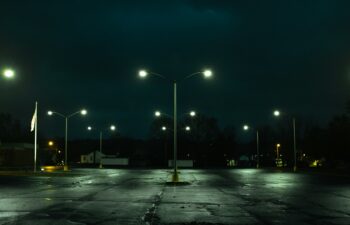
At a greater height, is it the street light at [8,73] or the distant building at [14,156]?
the street light at [8,73]

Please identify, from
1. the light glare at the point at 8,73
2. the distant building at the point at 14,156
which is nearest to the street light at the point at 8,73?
the light glare at the point at 8,73

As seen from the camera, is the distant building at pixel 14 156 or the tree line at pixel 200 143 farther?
the tree line at pixel 200 143

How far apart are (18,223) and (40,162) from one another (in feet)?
254

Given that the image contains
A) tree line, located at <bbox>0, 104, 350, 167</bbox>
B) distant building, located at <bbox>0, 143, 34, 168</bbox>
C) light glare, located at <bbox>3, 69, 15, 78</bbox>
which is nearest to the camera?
light glare, located at <bbox>3, 69, 15, 78</bbox>

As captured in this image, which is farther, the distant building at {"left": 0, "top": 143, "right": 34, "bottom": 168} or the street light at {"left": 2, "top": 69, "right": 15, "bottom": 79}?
the distant building at {"left": 0, "top": 143, "right": 34, "bottom": 168}

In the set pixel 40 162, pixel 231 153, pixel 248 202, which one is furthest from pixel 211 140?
pixel 248 202

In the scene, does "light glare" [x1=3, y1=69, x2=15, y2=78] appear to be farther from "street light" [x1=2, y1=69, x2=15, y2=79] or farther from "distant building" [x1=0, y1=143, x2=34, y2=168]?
"distant building" [x1=0, y1=143, x2=34, y2=168]

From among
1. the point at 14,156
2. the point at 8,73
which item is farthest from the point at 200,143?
the point at 8,73

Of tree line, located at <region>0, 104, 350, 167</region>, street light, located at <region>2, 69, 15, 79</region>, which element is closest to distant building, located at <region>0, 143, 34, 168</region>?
tree line, located at <region>0, 104, 350, 167</region>

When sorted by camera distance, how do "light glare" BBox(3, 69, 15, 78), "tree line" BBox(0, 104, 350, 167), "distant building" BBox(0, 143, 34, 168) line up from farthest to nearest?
1. "tree line" BBox(0, 104, 350, 167)
2. "distant building" BBox(0, 143, 34, 168)
3. "light glare" BBox(3, 69, 15, 78)

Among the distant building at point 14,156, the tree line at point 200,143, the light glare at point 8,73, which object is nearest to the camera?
the light glare at point 8,73

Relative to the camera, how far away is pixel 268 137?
494 ft

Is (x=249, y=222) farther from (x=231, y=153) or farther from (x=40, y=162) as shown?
(x=231, y=153)

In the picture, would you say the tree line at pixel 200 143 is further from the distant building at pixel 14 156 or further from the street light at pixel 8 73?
the street light at pixel 8 73
